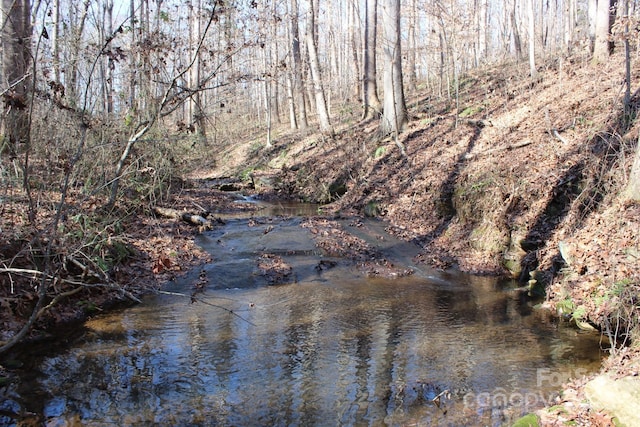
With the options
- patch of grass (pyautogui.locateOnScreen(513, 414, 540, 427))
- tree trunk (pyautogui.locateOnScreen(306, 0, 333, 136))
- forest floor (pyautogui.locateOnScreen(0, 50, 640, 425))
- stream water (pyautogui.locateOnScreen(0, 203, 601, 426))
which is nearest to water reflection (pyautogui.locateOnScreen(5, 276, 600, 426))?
stream water (pyautogui.locateOnScreen(0, 203, 601, 426))

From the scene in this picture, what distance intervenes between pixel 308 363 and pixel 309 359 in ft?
0.41

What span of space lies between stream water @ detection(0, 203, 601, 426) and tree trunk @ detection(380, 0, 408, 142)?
34.6 ft

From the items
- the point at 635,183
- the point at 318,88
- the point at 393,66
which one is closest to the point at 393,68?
the point at 393,66

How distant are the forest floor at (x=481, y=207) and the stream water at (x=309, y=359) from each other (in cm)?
66

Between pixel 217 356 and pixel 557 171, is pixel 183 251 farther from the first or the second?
pixel 557 171

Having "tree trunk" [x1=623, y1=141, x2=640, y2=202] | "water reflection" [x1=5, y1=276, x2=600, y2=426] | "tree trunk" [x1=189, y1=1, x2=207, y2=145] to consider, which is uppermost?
"tree trunk" [x1=189, y1=1, x2=207, y2=145]

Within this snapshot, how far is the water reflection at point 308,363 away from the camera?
5.11 meters

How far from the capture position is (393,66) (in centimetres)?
1827

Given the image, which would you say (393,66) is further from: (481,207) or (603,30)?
(481,207)

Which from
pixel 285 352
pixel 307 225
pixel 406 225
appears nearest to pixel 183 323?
pixel 285 352

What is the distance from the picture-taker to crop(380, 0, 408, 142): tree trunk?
59.8ft

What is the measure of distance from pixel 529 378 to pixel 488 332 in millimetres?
1538

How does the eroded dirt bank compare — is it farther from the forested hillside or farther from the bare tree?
the bare tree

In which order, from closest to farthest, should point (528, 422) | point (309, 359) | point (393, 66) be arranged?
1. point (528, 422)
2. point (309, 359)
3. point (393, 66)
